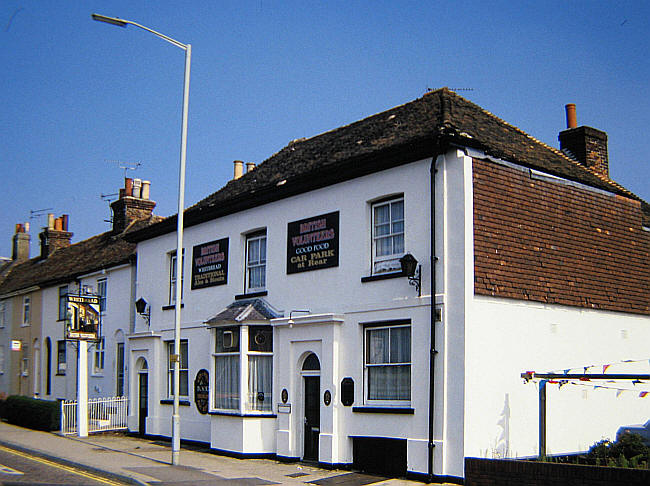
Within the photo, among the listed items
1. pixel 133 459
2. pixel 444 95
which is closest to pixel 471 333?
pixel 444 95

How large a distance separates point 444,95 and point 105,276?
1756 cm

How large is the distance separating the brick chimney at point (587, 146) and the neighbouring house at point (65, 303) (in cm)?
1611

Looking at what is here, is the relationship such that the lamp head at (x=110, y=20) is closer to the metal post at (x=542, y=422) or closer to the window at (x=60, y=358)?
the metal post at (x=542, y=422)

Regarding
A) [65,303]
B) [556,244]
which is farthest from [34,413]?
[556,244]

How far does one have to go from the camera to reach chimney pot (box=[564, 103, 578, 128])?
846 inches

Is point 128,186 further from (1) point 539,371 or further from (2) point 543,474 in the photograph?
(2) point 543,474

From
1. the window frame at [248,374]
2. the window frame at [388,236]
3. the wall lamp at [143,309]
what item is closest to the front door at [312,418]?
the window frame at [248,374]

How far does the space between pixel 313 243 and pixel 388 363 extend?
153 inches

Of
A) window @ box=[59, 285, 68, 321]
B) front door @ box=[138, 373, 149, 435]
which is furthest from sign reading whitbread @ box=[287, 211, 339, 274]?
window @ box=[59, 285, 68, 321]

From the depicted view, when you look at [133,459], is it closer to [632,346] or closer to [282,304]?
[282,304]

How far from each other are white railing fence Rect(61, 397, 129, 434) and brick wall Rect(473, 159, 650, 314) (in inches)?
628

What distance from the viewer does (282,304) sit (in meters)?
19.2

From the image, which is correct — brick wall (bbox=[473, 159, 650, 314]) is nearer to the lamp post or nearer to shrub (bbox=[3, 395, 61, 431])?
the lamp post

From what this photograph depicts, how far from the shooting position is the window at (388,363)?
15656mm
